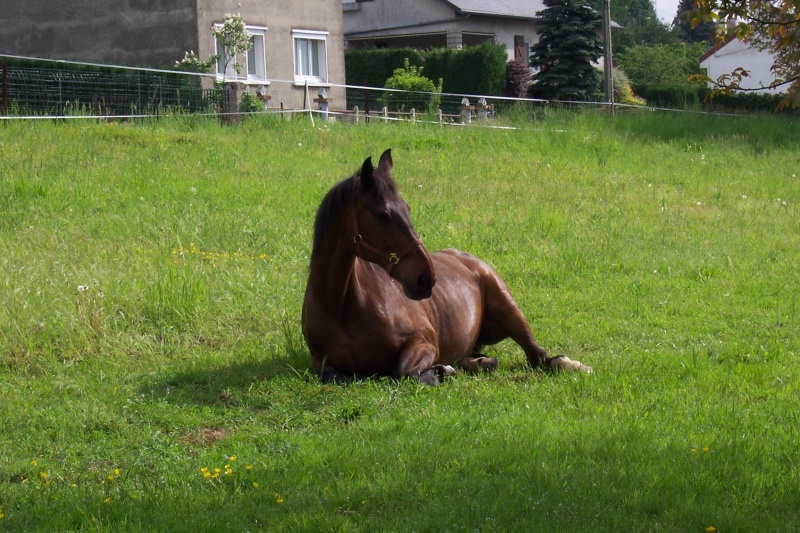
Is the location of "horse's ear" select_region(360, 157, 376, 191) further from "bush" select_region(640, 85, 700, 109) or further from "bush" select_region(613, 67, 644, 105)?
"bush" select_region(613, 67, 644, 105)

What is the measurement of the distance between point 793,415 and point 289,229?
24.6 ft

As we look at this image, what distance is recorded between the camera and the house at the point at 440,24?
152ft

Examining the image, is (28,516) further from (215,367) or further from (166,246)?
(166,246)

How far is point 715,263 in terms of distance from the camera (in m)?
12.5

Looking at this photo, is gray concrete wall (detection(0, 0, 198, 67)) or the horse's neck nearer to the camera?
the horse's neck

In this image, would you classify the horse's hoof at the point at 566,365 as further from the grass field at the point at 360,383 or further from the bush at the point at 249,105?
the bush at the point at 249,105

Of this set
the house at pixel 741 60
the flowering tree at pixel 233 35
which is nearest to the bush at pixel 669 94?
the house at pixel 741 60

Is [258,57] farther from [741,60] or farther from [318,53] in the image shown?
[741,60]

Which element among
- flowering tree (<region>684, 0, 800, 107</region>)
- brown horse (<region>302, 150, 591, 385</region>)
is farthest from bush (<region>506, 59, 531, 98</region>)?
flowering tree (<region>684, 0, 800, 107</region>)

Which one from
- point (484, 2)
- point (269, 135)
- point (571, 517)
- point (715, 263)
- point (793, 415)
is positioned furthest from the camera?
point (484, 2)

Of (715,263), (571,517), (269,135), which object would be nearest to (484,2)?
(269,135)

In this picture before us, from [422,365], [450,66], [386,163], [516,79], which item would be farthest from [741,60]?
Answer: [422,365]

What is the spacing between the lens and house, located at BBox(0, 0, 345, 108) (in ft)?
97.8

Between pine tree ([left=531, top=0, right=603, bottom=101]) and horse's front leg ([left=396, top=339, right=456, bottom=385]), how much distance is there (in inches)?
1440
